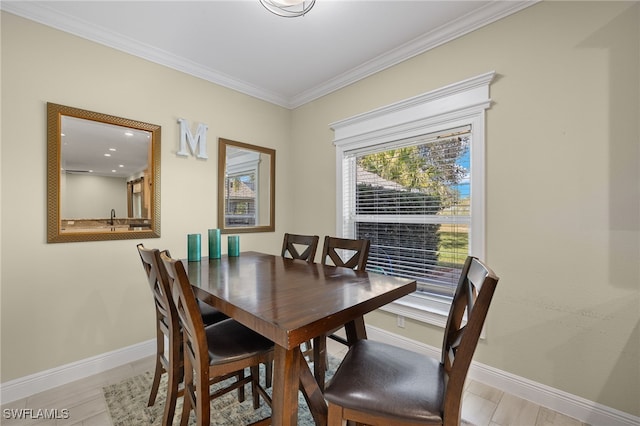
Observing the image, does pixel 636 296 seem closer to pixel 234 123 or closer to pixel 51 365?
pixel 234 123

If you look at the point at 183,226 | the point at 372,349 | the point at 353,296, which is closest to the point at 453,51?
the point at 353,296

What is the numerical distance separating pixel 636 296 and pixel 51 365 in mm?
3817

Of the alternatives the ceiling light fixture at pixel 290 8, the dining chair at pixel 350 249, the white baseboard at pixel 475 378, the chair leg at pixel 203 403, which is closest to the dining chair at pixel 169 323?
the chair leg at pixel 203 403

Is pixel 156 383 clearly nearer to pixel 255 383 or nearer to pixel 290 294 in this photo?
pixel 255 383

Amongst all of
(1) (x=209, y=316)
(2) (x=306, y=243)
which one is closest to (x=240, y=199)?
(2) (x=306, y=243)

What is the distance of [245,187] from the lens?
10.6ft

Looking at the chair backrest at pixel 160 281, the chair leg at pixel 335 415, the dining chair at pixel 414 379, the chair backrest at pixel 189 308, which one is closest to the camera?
the dining chair at pixel 414 379

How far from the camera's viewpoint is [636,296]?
1.54 meters

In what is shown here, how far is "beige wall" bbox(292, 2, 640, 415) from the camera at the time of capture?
1572 mm

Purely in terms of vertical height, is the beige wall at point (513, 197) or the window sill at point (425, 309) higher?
the beige wall at point (513, 197)

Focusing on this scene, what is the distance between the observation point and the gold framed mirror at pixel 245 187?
303 centimetres

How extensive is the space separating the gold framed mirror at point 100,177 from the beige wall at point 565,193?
8.99 feet

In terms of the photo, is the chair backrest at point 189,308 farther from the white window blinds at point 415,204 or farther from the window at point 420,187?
the white window blinds at point 415,204

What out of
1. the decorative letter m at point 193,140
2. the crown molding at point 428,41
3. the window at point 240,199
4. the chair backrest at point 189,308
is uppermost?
the crown molding at point 428,41
